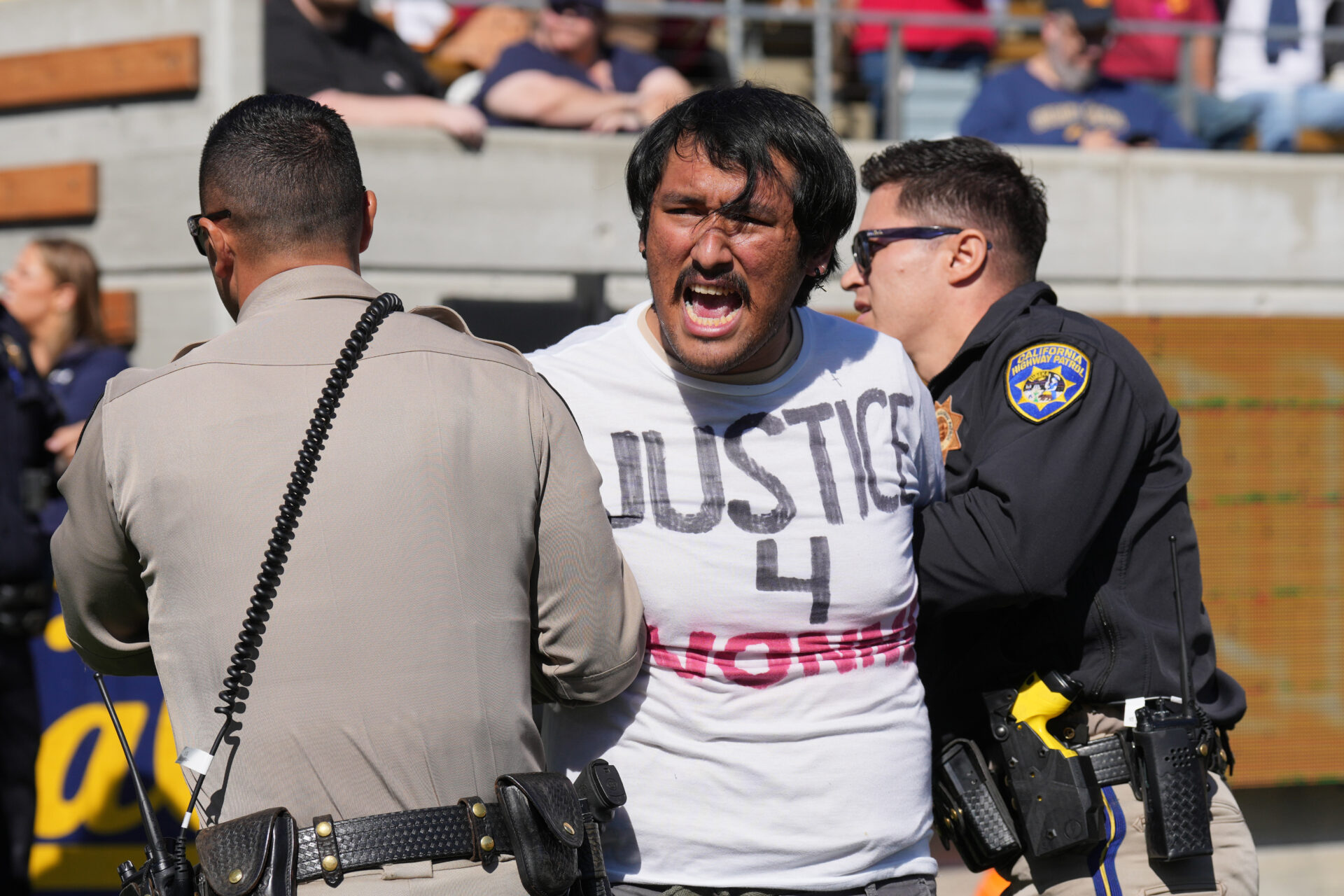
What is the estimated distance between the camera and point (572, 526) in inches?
86.8

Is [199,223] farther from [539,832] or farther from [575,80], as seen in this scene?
[575,80]

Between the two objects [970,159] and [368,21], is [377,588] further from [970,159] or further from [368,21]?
[368,21]

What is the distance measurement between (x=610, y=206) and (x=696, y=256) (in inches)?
154

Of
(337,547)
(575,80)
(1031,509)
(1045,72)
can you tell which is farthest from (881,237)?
(1045,72)

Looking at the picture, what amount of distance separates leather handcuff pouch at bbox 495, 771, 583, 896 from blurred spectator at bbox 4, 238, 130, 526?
4281 mm

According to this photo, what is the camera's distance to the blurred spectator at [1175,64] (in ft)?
25.6

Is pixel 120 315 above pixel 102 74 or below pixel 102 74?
below

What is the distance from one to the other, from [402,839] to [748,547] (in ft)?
2.48

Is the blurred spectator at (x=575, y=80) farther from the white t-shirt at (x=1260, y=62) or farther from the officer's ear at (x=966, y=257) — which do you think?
the white t-shirt at (x=1260, y=62)

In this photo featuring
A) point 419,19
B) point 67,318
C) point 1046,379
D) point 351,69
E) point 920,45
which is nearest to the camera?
point 1046,379

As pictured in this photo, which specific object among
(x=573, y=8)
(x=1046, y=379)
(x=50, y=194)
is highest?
(x=573, y=8)

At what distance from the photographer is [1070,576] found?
2.70 m

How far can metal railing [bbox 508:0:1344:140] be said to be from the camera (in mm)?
6906

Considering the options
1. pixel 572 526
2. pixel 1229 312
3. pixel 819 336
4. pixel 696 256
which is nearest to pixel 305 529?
pixel 572 526
